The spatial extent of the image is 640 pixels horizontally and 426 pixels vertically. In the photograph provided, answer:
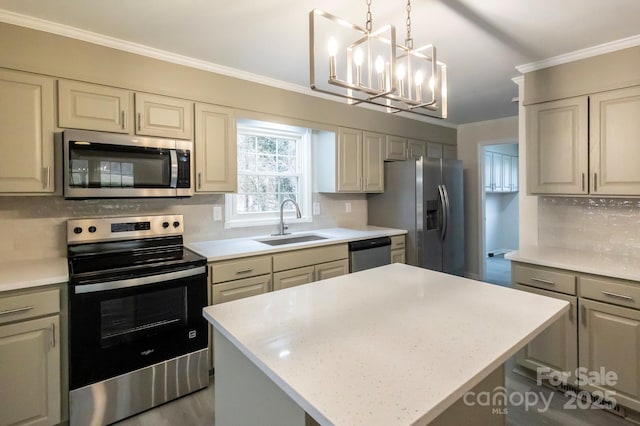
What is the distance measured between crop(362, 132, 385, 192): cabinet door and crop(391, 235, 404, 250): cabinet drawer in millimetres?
613

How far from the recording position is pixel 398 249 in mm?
3520

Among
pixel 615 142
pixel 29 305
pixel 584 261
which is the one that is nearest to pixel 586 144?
pixel 615 142

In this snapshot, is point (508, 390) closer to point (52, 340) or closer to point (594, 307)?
point (594, 307)

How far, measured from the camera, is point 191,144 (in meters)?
2.41

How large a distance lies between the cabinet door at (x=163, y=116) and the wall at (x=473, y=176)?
3858mm

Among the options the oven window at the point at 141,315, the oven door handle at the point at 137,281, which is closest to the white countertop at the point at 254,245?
the oven door handle at the point at 137,281

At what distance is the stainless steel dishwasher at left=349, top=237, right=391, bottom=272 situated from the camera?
10.0 feet

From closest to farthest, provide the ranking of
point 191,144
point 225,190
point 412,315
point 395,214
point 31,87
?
1. point 412,315
2. point 31,87
3. point 191,144
4. point 225,190
5. point 395,214

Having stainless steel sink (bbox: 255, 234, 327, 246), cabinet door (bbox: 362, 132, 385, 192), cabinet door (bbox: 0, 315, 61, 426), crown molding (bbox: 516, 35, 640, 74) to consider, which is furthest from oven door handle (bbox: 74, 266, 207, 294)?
crown molding (bbox: 516, 35, 640, 74)

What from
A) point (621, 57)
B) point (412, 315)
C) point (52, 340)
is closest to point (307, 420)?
point (412, 315)

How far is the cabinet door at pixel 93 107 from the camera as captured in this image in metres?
2.03

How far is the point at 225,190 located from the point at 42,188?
1.15m

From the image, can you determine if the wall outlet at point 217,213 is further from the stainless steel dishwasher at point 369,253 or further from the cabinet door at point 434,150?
the cabinet door at point 434,150

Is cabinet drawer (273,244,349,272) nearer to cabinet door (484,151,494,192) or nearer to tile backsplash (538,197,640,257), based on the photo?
tile backsplash (538,197,640,257)
